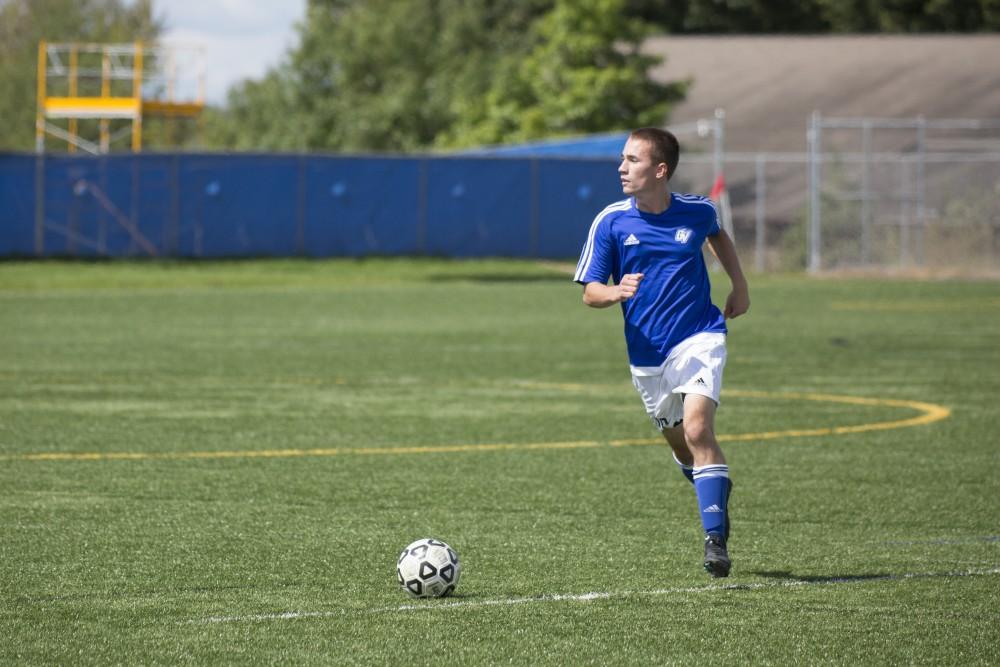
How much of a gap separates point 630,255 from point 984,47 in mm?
54684

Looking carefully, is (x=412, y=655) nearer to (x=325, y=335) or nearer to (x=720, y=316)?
(x=720, y=316)

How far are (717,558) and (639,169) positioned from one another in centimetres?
176

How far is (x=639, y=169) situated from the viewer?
23.8ft

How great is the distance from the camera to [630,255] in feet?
24.1

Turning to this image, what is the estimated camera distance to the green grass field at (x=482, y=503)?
5863mm

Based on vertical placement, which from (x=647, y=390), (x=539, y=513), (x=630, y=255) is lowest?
(x=539, y=513)

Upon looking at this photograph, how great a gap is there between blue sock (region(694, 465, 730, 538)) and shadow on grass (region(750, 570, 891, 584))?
10.6 inches

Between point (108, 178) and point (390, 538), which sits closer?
point (390, 538)

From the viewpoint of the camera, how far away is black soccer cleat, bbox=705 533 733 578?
671 cm

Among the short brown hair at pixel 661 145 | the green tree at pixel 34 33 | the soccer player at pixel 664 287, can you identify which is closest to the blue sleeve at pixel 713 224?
the soccer player at pixel 664 287

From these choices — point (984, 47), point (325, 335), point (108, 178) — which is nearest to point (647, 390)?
point (325, 335)

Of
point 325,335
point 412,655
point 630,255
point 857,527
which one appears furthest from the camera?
point 325,335

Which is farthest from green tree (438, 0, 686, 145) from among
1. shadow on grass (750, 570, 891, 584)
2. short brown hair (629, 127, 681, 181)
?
shadow on grass (750, 570, 891, 584)

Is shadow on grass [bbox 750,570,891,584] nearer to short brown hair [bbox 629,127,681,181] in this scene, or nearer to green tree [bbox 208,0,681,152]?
short brown hair [bbox 629,127,681,181]
